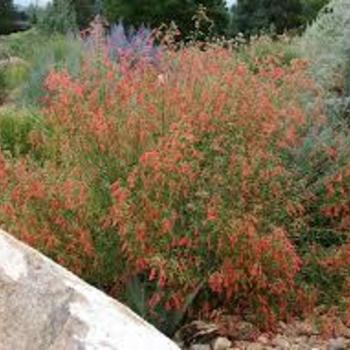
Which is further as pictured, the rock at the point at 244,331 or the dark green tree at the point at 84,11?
the dark green tree at the point at 84,11

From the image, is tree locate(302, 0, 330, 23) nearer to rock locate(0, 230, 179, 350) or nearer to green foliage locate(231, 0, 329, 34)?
green foliage locate(231, 0, 329, 34)

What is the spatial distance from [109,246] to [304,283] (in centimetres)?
106

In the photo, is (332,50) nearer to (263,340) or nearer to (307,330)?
(307,330)

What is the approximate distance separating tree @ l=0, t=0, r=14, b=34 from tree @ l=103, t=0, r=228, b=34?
6.34 metres

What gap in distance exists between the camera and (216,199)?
4395mm

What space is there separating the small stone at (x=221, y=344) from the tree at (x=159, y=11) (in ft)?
64.7

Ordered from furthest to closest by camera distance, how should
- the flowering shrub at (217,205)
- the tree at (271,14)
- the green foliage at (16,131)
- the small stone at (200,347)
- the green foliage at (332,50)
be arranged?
the tree at (271,14), the green foliage at (16,131), the green foliage at (332,50), the small stone at (200,347), the flowering shrub at (217,205)

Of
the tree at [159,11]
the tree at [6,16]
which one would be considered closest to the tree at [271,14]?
the tree at [159,11]

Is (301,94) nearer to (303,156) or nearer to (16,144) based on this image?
(303,156)

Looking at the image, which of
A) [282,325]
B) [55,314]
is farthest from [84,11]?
[55,314]

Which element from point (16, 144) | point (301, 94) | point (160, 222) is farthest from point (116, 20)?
point (160, 222)

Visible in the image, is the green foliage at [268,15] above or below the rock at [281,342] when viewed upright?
below

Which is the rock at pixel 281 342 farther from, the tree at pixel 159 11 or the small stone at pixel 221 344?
the tree at pixel 159 11

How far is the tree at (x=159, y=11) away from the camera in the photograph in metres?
23.9
